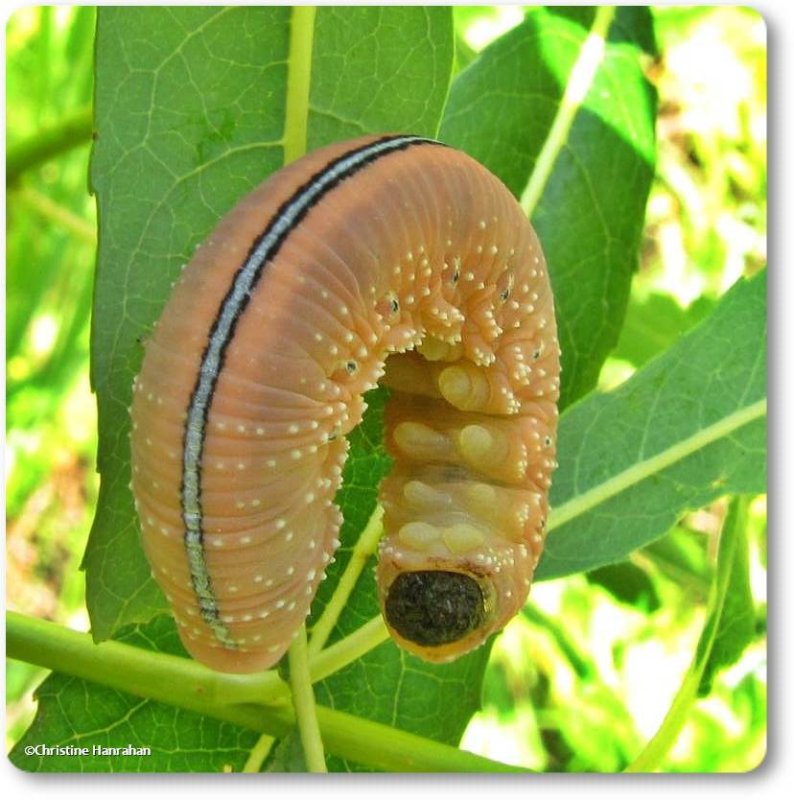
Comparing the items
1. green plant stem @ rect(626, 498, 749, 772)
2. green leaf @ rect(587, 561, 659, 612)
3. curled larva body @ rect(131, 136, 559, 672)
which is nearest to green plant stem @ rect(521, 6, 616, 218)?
A: curled larva body @ rect(131, 136, 559, 672)

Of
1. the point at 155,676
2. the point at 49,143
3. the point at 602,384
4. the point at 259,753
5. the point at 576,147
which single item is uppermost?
the point at 576,147

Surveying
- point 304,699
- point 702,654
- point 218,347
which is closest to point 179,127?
point 218,347

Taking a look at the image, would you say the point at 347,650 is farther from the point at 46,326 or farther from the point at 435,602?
the point at 46,326

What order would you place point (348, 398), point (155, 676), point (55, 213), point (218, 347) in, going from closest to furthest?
point (218, 347) → point (348, 398) → point (155, 676) → point (55, 213)

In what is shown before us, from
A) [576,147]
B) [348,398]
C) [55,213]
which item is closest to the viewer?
[348,398]

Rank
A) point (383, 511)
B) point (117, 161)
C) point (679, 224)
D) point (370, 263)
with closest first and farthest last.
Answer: point (370, 263) → point (117, 161) → point (383, 511) → point (679, 224)

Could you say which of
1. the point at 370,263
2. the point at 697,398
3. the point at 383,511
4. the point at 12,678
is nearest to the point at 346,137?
the point at 370,263

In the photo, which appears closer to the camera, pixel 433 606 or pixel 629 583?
pixel 433 606

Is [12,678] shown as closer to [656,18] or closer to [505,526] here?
[505,526]
